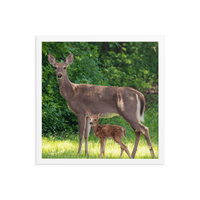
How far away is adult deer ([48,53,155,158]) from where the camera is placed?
955 cm

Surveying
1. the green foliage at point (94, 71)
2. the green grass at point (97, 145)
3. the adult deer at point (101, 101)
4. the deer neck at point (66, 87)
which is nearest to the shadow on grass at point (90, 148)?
the green grass at point (97, 145)

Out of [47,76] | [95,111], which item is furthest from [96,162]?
[47,76]

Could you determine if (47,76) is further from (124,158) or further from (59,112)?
(124,158)

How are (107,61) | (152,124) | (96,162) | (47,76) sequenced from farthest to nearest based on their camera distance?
1. (107,61)
2. (47,76)
3. (152,124)
4. (96,162)

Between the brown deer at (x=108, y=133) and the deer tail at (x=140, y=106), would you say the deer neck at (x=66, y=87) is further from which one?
the deer tail at (x=140, y=106)

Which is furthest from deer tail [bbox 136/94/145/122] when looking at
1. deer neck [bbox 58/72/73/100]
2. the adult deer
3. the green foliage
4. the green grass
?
deer neck [bbox 58/72/73/100]

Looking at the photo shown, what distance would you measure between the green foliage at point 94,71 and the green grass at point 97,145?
349 mm

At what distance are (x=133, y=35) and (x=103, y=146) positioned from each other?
284 cm

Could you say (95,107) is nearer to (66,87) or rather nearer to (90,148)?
(66,87)

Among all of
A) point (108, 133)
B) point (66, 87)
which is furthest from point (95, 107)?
point (66, 87)

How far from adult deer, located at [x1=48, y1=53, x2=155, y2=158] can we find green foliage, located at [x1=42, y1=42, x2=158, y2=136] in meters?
0.76

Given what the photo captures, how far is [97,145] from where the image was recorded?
10.1 meters

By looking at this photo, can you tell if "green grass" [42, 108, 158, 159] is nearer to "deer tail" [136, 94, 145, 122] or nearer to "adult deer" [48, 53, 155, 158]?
"adult deer" [48, 53, 155, 158]
